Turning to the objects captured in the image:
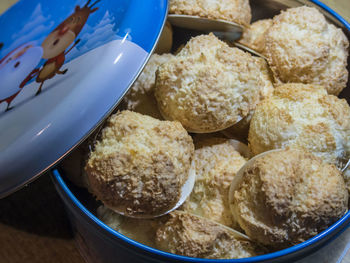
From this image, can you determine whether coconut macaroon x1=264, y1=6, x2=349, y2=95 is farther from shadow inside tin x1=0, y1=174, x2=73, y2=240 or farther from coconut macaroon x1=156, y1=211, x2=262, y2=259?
shadow inside tin x1=0, y1=174, x2=73, y2=240

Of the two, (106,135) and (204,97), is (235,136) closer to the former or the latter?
(204,97)

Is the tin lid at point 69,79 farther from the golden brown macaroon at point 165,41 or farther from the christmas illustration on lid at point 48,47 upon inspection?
the golden brown macaroon at point 165,41

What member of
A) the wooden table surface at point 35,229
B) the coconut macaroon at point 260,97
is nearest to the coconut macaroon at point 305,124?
the coconut macaroon at point 260,97

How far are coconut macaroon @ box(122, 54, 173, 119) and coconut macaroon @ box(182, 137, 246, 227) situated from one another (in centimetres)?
13

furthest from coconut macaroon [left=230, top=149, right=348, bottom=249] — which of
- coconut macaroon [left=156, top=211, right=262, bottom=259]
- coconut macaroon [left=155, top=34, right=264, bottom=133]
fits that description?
coconut macaroon [left=155, top=34, right=264, bottom=133]

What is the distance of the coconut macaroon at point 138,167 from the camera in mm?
611

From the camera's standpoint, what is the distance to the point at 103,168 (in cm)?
62

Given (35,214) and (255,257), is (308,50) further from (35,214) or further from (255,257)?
(35,214)

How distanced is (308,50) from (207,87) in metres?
0.26

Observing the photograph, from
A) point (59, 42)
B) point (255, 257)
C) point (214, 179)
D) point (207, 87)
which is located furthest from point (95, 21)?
point (255, 257)

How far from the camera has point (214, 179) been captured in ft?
2.32

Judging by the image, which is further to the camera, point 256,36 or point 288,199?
point 256,36

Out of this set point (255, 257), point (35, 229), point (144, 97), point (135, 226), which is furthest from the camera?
point (35, 229)

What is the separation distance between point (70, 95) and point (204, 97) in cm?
25
